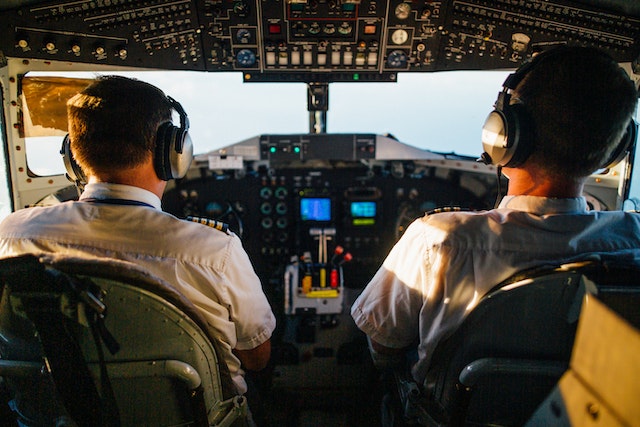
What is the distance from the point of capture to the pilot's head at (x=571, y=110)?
3.49 feet

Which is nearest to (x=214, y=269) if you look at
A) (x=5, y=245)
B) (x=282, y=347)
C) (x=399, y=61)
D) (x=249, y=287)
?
(x=249, y=287)

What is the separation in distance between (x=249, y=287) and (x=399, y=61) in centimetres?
176

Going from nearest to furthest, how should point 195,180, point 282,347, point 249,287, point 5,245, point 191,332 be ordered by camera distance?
point 191,332 < point 5,245 < point 249,287 < point 282,347 < point 195,180

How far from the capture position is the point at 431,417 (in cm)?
118

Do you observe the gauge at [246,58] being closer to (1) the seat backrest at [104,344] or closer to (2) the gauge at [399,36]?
(2) the gauge at [399,36]

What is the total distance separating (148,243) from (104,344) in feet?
0.86

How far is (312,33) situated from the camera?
2.38 m

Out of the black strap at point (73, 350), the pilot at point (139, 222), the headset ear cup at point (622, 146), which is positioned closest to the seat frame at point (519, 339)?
the headset ear cup at point (622, 146)

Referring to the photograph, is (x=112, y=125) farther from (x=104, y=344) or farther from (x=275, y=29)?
(x=275, y=29)

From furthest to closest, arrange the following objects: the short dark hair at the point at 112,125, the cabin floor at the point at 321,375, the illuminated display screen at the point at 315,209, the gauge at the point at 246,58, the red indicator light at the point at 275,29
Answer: the illuminated display screen at the point at 315,209 < the gauge at the point at 246,58 < the red indicator light at the point at 275,29 < the cabin floor at the point at 321,375 < the short dark hair at the point at 112,125

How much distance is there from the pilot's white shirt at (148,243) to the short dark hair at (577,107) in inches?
32.3

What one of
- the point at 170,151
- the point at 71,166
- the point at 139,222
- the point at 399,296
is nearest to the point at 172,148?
the point at 170,151

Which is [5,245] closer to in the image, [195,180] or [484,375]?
[484,375]

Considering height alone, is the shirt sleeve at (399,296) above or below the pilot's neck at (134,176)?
below
